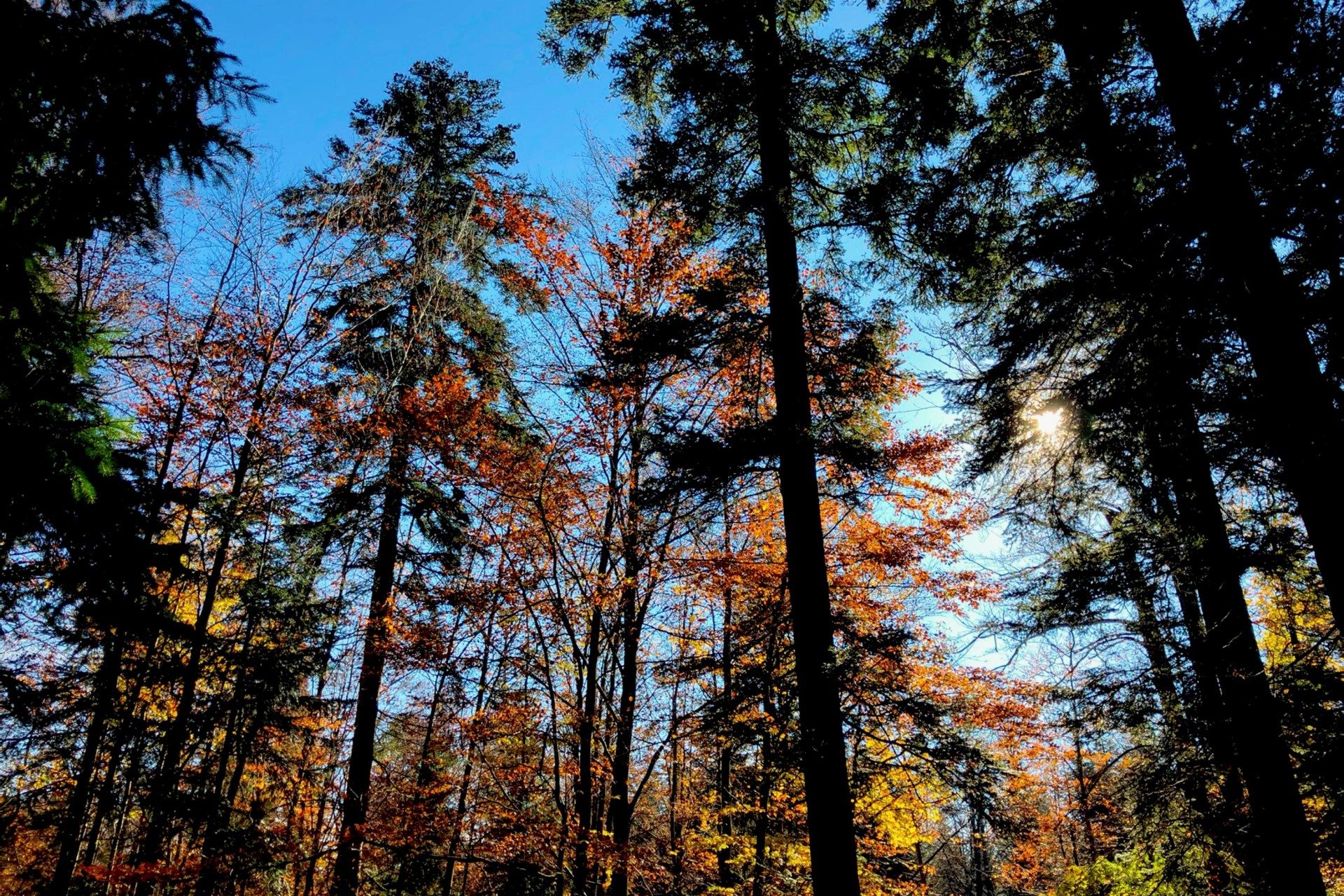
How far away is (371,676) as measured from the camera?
36.8ft

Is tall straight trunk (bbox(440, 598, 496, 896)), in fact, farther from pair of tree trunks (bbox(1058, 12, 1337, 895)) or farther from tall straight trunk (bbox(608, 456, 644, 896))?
pair of tree trunks (bbox(1058, 12, 1337, 895))

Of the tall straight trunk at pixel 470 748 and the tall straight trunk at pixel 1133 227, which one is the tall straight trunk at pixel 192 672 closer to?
the tall straight trunk at pixel 470 748

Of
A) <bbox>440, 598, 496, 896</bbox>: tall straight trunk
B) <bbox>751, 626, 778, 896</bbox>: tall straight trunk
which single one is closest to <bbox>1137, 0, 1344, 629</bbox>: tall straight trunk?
<bbox>751, 626, 778, 896</bbox>: tall straight trunk

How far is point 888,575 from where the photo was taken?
29.4 ft

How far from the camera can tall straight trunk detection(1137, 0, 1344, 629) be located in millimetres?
3326

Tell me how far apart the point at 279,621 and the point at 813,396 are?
1148cm

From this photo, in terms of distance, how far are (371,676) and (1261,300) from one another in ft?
42.1

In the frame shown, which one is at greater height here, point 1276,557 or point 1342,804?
point 1276,557

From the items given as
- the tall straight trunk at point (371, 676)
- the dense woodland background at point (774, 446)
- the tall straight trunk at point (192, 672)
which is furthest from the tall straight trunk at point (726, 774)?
the tall straight trunk at point (192, 672)

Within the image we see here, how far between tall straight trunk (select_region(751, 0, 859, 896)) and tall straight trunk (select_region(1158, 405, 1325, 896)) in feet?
10.1

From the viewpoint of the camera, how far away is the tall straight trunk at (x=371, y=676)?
904 centimetres

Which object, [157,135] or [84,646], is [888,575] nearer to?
→ [157,135]

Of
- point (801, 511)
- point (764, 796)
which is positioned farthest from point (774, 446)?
point (764, 796)

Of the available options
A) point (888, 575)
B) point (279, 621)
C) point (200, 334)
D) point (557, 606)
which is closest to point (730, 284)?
point (557, 606)
